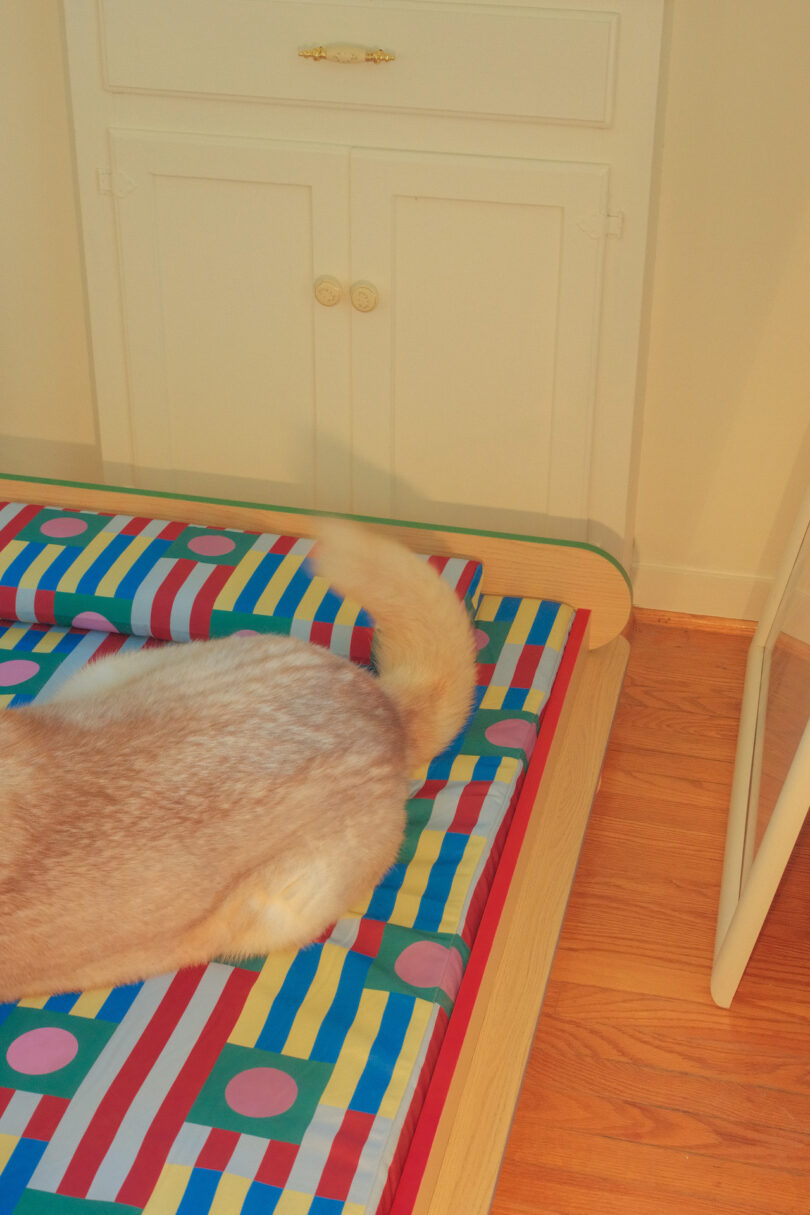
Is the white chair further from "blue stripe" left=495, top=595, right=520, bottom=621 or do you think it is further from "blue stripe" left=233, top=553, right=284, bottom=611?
"blue stripe" left=233, top=553, right=284, bottom=611

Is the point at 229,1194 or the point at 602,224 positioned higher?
the point at 602,224

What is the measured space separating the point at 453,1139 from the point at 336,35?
6.62 ft

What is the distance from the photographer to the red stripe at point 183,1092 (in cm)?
127

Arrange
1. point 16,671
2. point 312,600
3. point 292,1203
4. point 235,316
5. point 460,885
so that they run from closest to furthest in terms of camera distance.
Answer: point 292,1203
point 460,885
point 16,671
point 312,600
point 235,316

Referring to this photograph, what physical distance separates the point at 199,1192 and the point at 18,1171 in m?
0.20

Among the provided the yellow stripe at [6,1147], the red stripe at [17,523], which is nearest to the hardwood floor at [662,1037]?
the yellow stripe at [6,1147]

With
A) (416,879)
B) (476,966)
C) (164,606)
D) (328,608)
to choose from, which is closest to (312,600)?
(328,608)

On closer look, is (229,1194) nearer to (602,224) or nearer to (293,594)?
(293,594)

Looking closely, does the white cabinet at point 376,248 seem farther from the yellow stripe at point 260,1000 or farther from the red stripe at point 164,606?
the yellow stripe at point 260,1000

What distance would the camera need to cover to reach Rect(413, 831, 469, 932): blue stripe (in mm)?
1593

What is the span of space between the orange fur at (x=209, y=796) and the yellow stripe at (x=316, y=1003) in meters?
0.05

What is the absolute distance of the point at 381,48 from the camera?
2.37 metres

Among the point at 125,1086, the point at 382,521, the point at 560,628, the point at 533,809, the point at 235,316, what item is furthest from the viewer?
the point at 235,316

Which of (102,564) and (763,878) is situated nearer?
(763,878)
